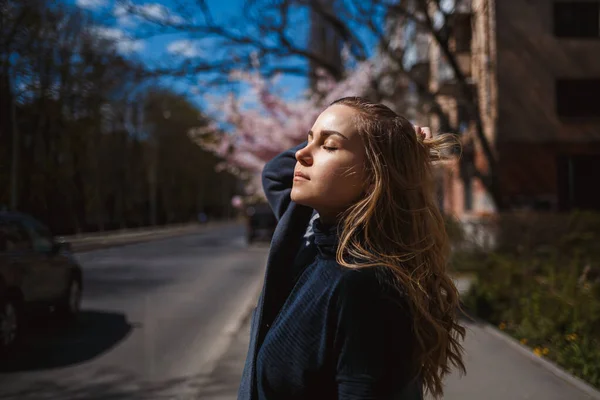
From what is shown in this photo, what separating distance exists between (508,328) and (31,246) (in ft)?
17.1

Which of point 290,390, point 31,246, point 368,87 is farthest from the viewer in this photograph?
point 368,87

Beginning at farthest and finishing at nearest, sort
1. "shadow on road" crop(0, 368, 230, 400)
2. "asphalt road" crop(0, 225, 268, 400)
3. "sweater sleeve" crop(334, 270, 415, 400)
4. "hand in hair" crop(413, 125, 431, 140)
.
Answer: "asphalt road" crop(0, 225, 268, 400)
"shadow on road" crop(0, 368, 230, 400)
"hand in hair" crop(413, 125, 431, 140)
"sweater sleeve" crop(334, 270, 415, 400)

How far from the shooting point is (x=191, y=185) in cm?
1012

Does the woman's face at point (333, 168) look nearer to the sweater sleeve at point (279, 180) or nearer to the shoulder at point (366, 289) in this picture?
the shoulder at point (366, 289)

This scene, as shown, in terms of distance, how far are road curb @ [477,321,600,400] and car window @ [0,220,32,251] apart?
Answer: 4.60 meters

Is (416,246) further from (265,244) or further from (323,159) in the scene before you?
(265,244)

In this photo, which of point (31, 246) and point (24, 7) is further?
point (31, 246)

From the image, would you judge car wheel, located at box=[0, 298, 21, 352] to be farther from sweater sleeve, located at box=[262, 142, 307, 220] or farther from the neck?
the neck

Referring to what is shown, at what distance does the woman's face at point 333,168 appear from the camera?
5.19ft

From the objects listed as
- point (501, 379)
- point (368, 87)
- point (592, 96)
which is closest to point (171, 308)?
point (501, 379)

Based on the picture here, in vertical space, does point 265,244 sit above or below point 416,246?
below

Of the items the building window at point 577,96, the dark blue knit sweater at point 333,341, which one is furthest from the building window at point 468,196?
the dark blue knit sweater at point 333,341

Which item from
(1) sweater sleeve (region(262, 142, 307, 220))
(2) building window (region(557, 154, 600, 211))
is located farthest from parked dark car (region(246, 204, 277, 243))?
(1) sweater sleeve (region(262, 142, 307, 220))

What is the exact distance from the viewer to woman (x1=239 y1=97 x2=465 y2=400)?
1417 millimetres
